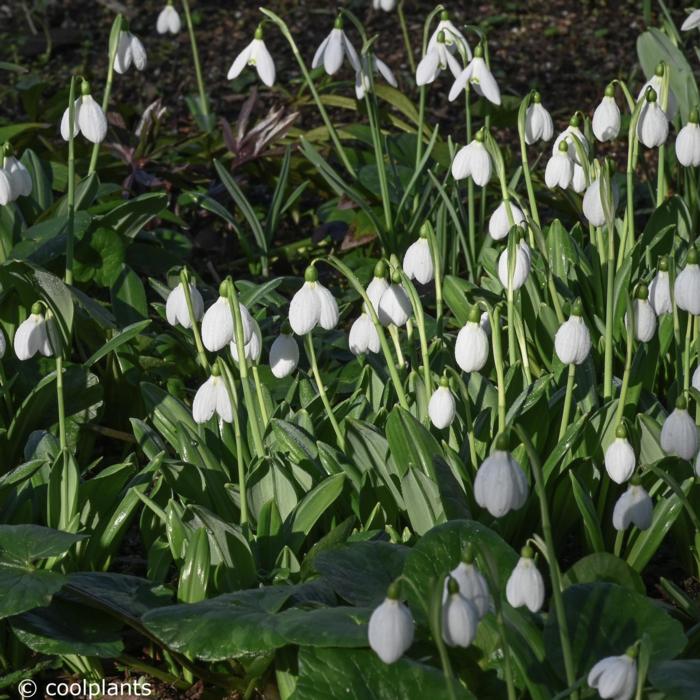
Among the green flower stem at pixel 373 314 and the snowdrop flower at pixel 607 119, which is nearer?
the green flower stem at pixel 373 314

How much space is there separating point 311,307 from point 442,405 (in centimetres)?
30

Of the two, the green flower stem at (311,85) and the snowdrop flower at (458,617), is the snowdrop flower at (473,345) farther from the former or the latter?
the green flower stem at (311,85)

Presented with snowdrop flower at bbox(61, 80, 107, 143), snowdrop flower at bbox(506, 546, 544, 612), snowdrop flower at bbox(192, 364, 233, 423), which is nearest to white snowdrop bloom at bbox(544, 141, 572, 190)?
snowdrop flower at bbox(192, 364, 233, 423)

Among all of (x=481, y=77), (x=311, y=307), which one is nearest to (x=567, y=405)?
(x=311, y=307)

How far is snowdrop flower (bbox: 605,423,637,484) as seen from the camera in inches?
77.4

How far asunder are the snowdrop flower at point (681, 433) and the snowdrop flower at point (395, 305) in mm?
565

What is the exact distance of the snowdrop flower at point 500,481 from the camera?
1629 mm

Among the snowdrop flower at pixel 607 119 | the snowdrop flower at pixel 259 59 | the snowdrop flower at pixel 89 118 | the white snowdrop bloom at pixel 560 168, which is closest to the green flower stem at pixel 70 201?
the snowdrop flower at pixel 89 118

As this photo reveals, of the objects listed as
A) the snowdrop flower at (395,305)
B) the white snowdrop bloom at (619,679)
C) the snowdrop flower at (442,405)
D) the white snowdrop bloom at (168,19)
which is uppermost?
the white snowdrop bloom at (168,19)

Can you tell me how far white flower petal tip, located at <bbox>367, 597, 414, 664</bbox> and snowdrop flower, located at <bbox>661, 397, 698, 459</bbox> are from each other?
2.23 ft

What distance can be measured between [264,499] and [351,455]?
207 mm

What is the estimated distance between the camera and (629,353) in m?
2.24

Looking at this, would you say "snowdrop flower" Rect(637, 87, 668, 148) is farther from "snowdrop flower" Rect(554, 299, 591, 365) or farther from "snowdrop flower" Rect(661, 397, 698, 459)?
"snowdrop flower" Rect(661, 397, 698, 459)

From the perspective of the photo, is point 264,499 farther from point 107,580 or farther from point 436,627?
point 436,627
